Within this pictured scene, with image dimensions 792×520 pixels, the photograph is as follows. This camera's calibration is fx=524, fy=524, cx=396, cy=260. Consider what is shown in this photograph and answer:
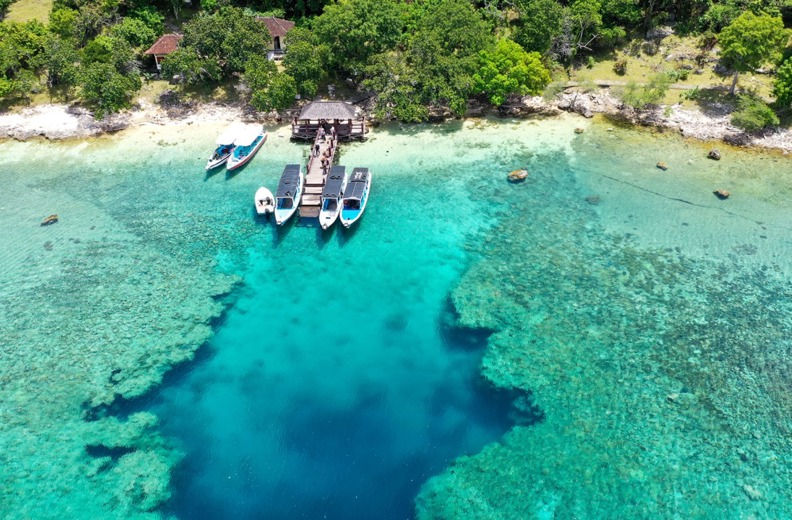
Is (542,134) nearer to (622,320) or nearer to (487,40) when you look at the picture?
(487,40)

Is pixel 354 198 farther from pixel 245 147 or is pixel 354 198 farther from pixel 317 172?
pixel 245 147

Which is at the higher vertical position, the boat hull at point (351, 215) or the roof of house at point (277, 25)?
the roof of house at point (277, 25)

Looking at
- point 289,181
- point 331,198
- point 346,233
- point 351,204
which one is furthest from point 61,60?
point 346,233

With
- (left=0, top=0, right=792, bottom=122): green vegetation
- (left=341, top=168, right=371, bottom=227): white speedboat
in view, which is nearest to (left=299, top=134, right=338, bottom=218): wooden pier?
(left=341, top=168, right=371, bottom=227): white speedboat

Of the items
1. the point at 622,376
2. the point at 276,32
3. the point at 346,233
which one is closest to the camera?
the point at 622,376

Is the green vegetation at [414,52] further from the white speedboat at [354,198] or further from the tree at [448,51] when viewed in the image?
the white speedboat at [354,198]

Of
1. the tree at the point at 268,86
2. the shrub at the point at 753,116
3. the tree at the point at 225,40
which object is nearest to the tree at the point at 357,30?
the tree at the point at 268,86

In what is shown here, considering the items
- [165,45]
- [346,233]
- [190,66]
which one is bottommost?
[346,233]
